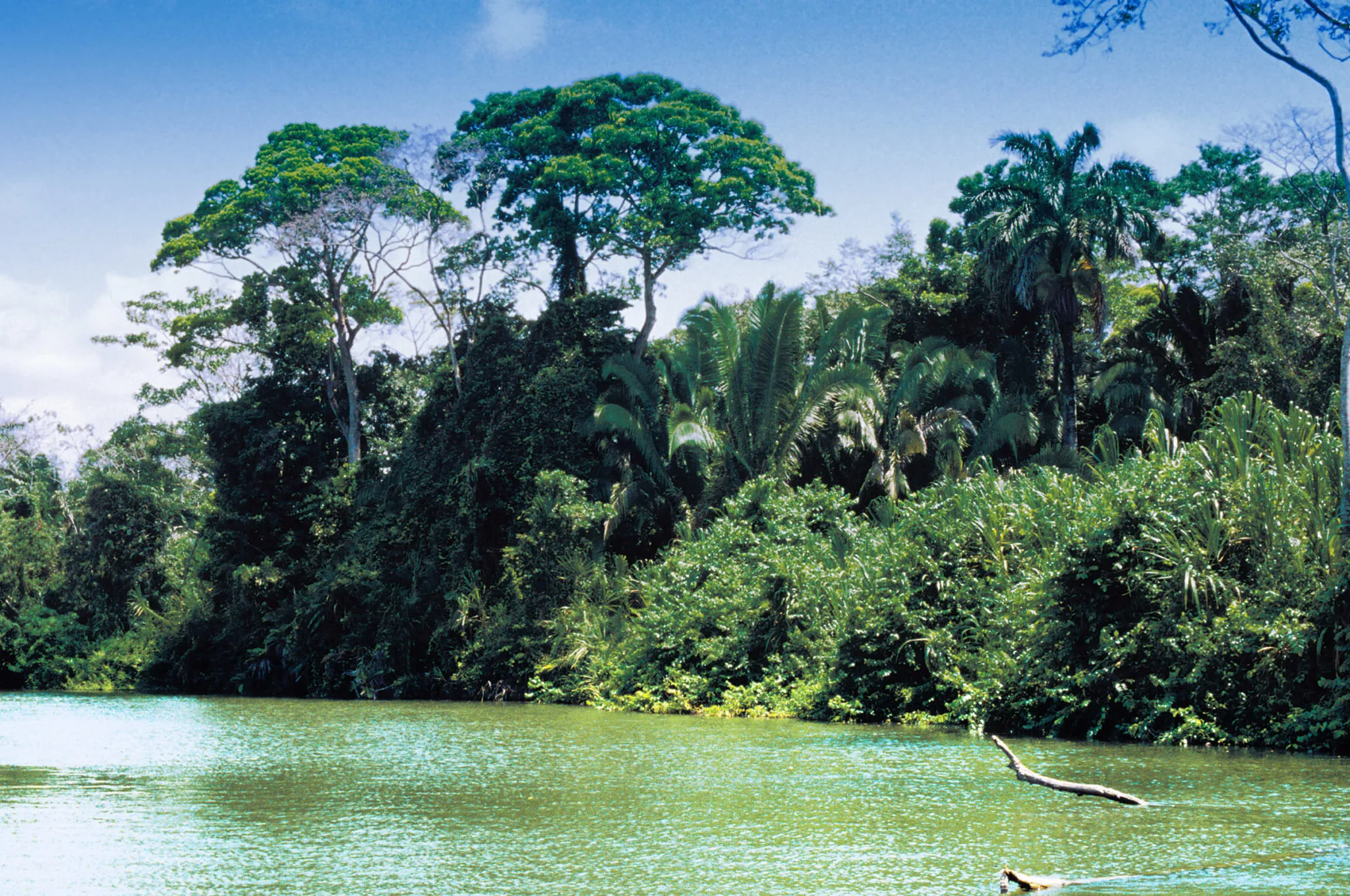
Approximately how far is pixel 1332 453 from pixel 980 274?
1588 centimetres

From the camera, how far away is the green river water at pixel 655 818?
200 inches

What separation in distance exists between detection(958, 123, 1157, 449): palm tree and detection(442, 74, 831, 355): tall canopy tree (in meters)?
5.22

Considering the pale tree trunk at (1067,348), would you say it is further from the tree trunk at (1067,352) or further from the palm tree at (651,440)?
the palm tree at (651,440)

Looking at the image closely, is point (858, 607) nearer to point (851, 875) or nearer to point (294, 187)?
point (851, 875)

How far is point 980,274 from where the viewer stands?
2745cm

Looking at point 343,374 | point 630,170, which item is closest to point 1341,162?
point 630,170

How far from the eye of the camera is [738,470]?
2348 centimetres

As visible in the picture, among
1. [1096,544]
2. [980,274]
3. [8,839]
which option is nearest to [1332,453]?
[1096,544]

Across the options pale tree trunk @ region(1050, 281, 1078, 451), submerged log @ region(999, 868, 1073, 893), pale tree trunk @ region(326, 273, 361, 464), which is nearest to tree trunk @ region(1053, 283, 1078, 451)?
pale tree trunk @ region(1050, 281, 1078, 451)

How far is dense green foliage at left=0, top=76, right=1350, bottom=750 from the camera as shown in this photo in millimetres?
12109

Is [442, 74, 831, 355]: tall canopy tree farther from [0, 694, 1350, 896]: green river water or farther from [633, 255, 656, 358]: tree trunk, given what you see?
[0, 694, 1350, 896]: green river water

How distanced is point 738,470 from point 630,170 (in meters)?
7.63

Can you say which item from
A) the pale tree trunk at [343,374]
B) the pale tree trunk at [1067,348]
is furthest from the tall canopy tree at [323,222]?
the pale tree trunk at [1067,348]

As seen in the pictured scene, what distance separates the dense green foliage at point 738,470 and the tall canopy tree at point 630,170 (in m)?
0.12
